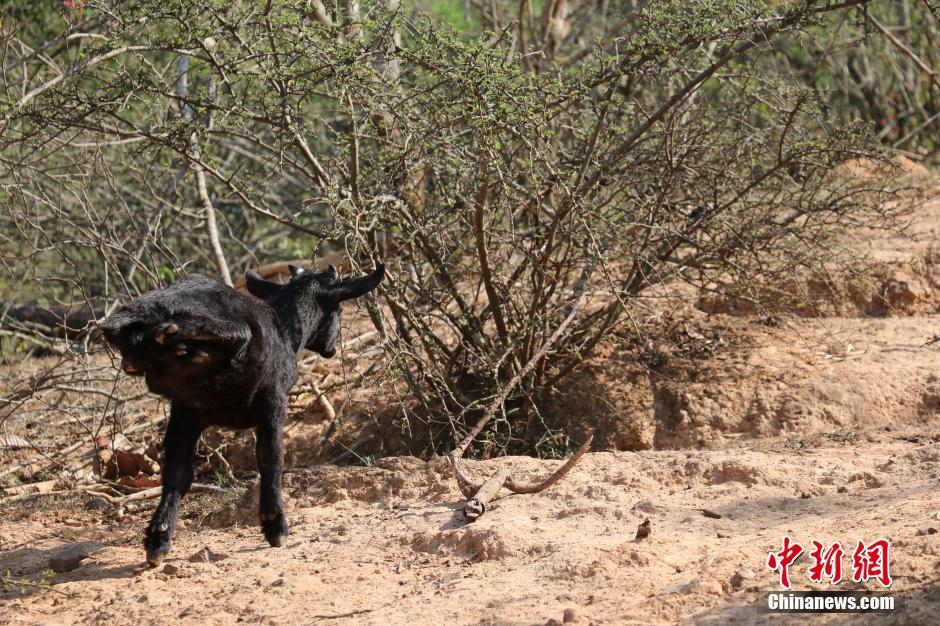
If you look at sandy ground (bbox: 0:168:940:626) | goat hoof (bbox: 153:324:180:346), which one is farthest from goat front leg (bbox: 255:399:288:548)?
goat hoof (bbox: 153:324:180:346)

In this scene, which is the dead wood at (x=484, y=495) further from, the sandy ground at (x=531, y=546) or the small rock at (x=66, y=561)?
the small rock at (x=66, y=561)

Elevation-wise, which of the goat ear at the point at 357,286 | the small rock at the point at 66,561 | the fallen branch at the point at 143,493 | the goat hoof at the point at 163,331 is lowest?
the small rock at the point at 66,561

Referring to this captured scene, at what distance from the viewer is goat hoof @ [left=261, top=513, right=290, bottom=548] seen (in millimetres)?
5488

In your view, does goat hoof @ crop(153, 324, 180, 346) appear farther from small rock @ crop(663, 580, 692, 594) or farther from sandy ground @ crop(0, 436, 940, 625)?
small rock @ crop(663, 580, 692, 594)

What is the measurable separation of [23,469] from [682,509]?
4.98m

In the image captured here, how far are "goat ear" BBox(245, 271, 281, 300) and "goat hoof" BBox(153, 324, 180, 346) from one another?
1470mm

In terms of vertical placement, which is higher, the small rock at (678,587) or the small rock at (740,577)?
the small rock at (740,577)

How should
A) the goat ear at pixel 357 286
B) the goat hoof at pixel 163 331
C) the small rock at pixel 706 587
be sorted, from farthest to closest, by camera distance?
the goat ear at pixel 357 286 < the goat hoof at pixel 163 331 < the small rock at pixel 706 587

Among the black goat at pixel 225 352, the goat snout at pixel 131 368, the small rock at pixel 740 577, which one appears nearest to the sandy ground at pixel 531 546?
the small rock at pixel 740 577

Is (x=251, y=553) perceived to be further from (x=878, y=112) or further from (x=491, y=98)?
(x=878, y=112)

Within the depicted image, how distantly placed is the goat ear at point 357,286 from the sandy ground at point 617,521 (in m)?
1.15

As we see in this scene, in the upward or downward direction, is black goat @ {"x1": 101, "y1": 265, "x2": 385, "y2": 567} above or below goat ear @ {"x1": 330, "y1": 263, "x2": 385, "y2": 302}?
below

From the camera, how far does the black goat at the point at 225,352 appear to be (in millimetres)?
4641

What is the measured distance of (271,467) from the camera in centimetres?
545
